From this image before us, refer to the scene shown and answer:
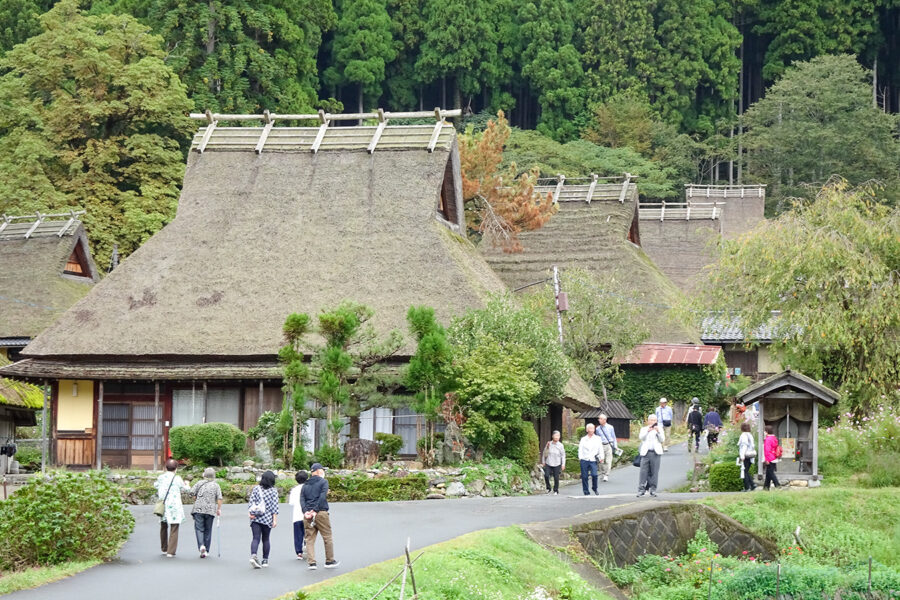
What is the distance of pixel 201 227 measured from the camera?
39438 mm

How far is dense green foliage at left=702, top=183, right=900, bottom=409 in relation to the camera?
32625 mm

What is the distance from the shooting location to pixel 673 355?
161 feet

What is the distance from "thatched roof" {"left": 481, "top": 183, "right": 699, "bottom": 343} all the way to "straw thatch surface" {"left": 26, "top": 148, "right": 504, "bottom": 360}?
12232 millimetres

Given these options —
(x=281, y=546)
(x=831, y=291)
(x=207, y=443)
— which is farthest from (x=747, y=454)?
(x=207, y=443)

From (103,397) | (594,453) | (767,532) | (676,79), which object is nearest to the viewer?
(767,532)

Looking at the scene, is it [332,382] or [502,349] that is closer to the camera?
[332,382]

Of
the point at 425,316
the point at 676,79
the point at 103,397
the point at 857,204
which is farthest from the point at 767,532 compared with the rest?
the point at 676,79

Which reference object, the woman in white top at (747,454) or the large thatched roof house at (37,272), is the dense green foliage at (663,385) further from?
the large thatched roof house at (37,272)

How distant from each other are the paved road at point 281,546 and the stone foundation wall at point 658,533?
4.32 feet

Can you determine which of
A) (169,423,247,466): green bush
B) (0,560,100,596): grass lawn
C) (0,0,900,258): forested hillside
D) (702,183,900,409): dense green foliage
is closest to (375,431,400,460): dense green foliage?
(169,423,247,466): green bush

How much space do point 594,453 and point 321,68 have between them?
2278 inches

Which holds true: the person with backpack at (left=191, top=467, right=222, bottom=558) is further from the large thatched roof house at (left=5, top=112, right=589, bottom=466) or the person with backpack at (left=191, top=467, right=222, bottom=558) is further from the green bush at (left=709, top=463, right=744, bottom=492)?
the green bush at (left=709, top=463, right=744, bottom=492)

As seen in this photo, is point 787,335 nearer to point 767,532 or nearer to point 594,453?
point 594,453

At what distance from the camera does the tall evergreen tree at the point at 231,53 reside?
61.0 meters
